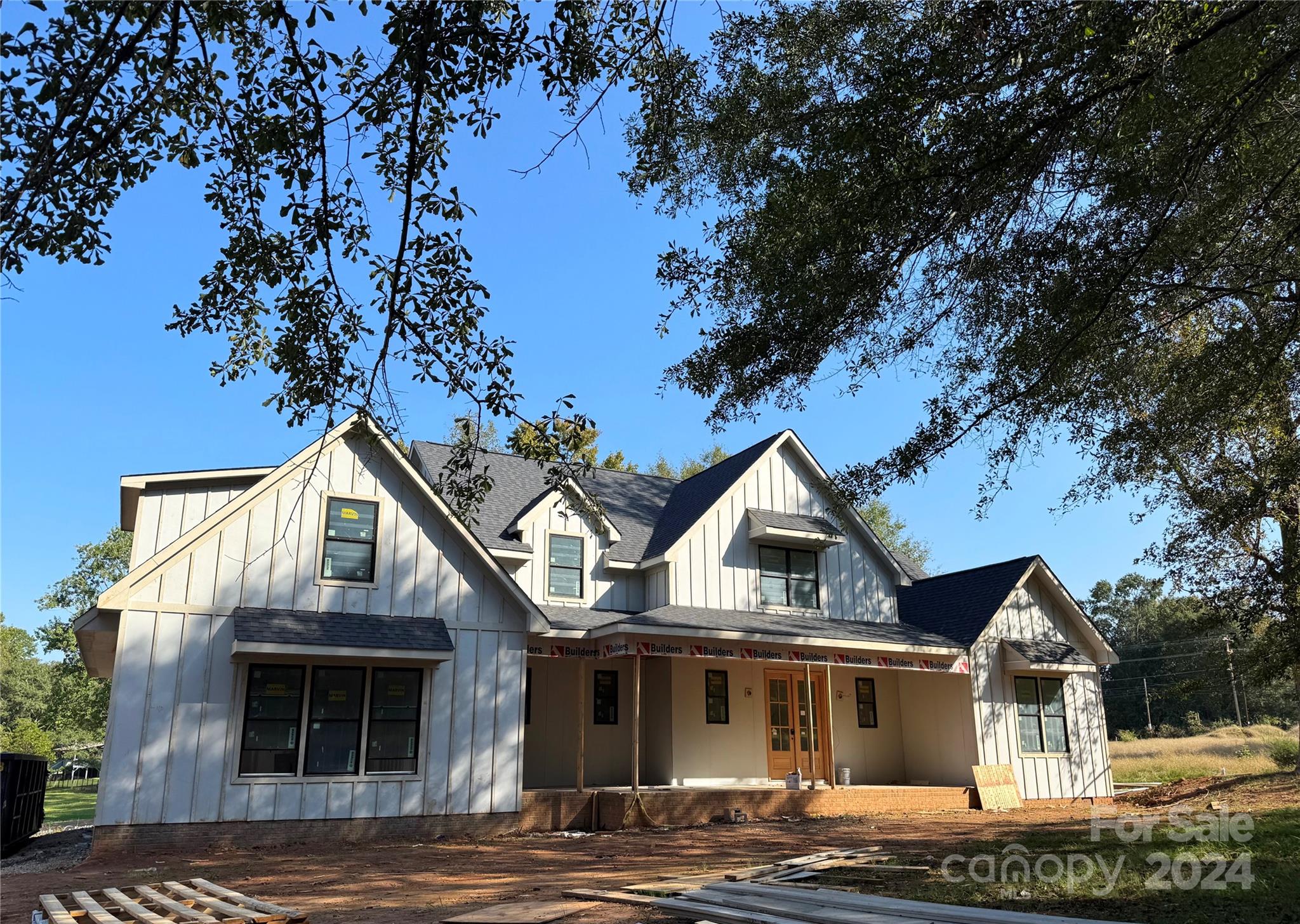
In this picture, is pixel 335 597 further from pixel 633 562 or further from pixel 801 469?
pixel 801 469

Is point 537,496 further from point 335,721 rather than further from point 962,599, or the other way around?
point 962,599

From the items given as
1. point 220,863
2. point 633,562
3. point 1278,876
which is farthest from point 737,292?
point 633,562

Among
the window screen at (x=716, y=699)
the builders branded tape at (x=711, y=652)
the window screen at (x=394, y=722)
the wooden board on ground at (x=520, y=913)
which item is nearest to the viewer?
the wooden board on ground at (x=520, y=913)

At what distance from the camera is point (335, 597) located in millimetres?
14906

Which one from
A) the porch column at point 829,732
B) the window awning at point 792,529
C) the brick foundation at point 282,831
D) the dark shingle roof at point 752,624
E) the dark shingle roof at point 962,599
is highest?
the window awning at point 792,529

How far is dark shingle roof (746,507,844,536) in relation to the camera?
67.4 feet

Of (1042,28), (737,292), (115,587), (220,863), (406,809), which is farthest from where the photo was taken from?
(406,809)

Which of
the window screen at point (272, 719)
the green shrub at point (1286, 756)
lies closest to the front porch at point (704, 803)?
the window screen at point (272, 719)

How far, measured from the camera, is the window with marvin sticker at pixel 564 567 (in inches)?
758

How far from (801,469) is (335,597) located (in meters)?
11.4

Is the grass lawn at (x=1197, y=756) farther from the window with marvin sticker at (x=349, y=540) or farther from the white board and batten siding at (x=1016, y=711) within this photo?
the window with marvin sticker at (x=349, y=540)

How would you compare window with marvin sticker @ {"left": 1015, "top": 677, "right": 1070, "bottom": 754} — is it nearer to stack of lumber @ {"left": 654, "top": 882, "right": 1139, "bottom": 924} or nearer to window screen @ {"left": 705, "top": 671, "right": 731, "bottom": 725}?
window screen @ {"left": 705, "top": 671, "right": 731, "bottom": 725}

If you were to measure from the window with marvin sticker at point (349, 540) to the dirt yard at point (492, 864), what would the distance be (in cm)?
414

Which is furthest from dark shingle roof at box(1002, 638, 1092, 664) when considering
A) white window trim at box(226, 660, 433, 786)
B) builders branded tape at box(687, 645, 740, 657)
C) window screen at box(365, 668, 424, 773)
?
window screen at box(365, 668, 424, 773)
